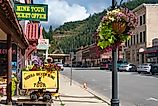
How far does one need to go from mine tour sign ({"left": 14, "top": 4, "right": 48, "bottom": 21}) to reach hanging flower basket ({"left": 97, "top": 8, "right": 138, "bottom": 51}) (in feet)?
20.6

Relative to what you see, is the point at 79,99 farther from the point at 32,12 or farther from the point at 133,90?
the point at 133,90

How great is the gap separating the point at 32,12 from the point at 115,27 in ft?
22.0

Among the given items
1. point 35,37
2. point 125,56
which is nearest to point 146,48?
point 125,56

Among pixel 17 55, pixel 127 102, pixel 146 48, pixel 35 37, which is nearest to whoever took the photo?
pixel 127 102

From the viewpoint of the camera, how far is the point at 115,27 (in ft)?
33.8

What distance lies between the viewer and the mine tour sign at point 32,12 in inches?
638

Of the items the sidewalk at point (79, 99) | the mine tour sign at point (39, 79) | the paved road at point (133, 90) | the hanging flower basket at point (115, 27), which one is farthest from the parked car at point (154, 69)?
the hanging flower basket at point (115, 27)

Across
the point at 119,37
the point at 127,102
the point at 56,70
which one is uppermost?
the point at 119,37

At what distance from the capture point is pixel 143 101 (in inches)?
698

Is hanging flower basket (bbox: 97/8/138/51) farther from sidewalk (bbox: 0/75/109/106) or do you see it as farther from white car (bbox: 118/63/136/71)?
white car (bbox: 118/63/136/71)

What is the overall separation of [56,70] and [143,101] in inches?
196

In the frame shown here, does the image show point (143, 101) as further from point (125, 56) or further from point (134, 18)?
point (125, 56)

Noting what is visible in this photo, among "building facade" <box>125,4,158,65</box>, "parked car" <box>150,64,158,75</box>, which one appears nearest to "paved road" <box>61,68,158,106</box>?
"parked car" <box>150,64,158,75</box>

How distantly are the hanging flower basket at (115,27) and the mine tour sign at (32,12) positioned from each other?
20.6ft
